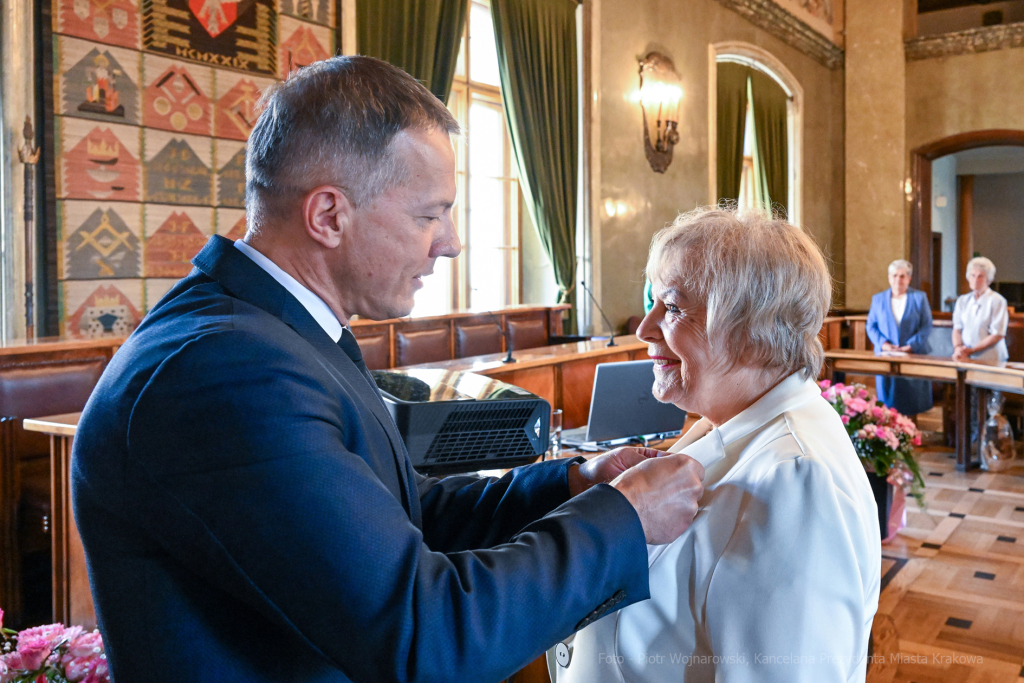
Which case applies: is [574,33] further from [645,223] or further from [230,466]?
[230,466]

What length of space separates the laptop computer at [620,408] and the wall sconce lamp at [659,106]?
5.58 m

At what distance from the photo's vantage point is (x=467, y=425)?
78.6 inches

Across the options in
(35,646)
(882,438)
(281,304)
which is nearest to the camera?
(281,304)

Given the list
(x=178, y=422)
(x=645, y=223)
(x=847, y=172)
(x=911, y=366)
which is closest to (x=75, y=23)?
(x=178, y=422)

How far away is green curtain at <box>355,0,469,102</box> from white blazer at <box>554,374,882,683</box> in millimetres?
4711

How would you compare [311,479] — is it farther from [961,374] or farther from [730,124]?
[730,124]

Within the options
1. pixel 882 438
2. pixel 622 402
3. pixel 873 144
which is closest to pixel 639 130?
pixel 882 438

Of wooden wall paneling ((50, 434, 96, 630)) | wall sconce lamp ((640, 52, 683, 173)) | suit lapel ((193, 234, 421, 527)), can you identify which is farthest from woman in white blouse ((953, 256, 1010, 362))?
suit lapel ((193, 234, 421, 527))

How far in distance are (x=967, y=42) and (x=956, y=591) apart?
9538 millimetres

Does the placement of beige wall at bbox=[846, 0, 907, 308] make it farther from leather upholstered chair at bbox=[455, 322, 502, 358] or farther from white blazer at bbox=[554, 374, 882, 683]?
white blazer at bbox=[554, 374, 882, 683]

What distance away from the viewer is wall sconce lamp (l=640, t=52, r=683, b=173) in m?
8.04

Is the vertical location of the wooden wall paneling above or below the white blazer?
below

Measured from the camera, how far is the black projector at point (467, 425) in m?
1.95

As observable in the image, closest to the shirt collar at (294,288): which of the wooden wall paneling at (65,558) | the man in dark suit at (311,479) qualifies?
the man in dark suit at (311,479)
